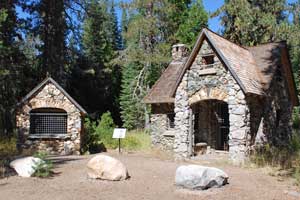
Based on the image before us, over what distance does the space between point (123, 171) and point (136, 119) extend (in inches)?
1084

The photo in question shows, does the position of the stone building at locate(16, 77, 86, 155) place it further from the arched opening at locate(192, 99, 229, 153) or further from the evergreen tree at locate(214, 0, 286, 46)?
the evergreen tree at locate(214, 0, 286, 46)

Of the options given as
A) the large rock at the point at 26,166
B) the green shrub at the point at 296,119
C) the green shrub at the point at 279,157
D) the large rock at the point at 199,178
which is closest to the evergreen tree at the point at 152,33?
the green shrub at the point at 296,119

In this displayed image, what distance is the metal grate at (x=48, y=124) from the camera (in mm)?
19875

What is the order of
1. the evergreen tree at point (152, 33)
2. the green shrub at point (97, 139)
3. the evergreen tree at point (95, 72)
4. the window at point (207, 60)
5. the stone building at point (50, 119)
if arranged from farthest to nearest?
1. the evergreen tree at point (95, 72)
2. the evergreen tree at point (152, 33)
3. the green shrub at point (97, 139)
4. the stone building at point (50, 119)
5. the window at point (207, 60)

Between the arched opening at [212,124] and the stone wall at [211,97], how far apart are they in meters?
2.00

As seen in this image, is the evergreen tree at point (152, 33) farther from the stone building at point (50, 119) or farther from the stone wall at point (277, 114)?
the stone wall at point (277, 114)

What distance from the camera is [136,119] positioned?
126ft

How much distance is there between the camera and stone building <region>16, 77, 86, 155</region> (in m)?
19.4

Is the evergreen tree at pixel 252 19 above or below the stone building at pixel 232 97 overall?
above

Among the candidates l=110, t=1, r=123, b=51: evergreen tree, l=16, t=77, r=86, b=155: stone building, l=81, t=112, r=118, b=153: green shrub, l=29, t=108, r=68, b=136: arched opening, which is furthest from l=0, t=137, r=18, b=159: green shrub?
l=110, t=1, r=123, b=51: evergreen tree

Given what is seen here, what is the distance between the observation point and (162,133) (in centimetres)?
2109

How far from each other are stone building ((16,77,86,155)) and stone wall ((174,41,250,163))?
550 cm

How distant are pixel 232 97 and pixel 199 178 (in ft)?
21.2

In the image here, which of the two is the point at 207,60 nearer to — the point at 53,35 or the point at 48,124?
the point at 48,124
